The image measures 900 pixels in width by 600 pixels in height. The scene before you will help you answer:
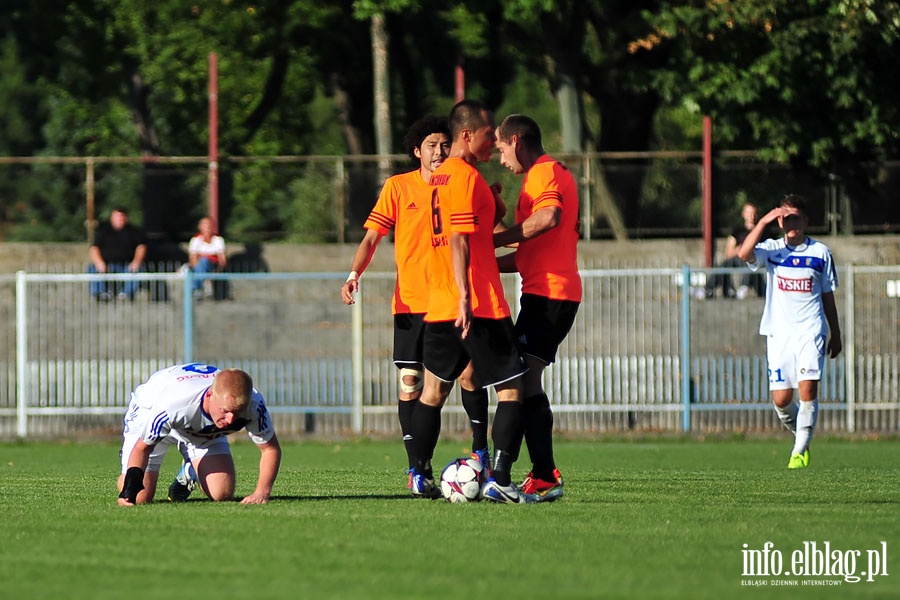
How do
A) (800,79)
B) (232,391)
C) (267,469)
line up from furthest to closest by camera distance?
(800,79) → (267,469) → (232,391)

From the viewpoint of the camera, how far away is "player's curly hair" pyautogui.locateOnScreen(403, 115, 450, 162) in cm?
1030

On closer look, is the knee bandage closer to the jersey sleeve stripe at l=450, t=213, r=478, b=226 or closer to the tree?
the jersey sleeve stripe at l=450, t=213, r=478, b=226

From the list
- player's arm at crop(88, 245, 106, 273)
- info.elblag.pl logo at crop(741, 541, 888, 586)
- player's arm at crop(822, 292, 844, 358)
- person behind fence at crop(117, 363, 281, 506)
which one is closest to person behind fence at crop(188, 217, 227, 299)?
player's arm at crop(88, 245, 106, 273)

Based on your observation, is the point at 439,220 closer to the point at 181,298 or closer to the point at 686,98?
the point at 181,298

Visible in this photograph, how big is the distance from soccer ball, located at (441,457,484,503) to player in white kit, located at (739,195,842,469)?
179 inches

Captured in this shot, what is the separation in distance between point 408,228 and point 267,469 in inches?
76.5

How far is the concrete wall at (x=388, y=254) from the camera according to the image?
25.0 meters

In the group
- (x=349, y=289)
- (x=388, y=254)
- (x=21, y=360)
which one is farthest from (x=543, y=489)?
(x=388, y=254)

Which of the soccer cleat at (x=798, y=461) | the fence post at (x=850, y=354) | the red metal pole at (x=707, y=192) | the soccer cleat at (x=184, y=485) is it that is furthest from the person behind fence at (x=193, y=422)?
the red metal pole at (x=707, y=192)

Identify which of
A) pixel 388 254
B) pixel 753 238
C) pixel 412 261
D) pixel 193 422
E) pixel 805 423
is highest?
pixel 388 254

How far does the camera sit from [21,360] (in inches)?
827

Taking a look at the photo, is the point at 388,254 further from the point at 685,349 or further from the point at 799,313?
the point at 799,313

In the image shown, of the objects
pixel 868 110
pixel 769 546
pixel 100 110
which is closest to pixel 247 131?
pixel 100 110

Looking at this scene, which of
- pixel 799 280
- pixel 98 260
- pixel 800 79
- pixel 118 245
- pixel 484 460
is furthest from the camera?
pixel 800 79
